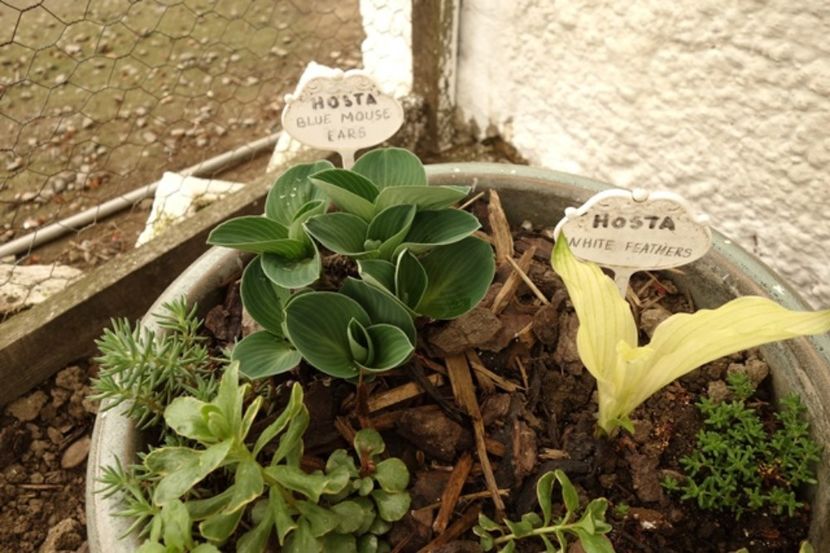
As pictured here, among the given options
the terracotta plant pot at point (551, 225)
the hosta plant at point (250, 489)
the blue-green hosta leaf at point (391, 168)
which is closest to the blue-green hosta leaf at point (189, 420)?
the hosta plant at point (250, 489)

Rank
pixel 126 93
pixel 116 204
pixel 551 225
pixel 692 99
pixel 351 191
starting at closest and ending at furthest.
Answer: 1. pixel 351 191
2. pixel 551 225
3. pixel 692 99
4. pixel 116 204
5. pixel 126 93

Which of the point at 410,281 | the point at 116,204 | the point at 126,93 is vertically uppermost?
the point at 410,281

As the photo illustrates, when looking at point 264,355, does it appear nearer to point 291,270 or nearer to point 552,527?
point 291,270

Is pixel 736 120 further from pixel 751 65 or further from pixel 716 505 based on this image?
pixel 716 505

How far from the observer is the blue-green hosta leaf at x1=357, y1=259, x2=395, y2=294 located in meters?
0.77

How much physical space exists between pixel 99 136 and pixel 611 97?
1378 millimetres

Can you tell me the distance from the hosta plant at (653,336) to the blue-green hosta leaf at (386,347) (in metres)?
0.18

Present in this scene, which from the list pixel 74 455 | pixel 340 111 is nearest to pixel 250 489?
pixel 340 111

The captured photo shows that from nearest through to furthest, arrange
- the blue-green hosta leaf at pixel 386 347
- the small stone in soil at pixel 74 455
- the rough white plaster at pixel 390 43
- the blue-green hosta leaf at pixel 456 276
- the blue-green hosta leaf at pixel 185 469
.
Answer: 1. the blue-green hosta leaf at pixel 185 469
2. the blue-green hosta leaf at pixel 386 347
3. the blue-green hosta leaf at pixel 456 276
4. the small stone in soil at pixel 74 455
5. the rough white plaster at pixel 390 43

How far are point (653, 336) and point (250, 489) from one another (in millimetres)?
442

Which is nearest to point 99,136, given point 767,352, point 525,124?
point 525,124

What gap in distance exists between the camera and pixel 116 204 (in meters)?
1.73

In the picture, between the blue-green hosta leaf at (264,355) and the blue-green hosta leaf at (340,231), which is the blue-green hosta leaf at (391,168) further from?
the blue-green hosta leaf at (264,355)

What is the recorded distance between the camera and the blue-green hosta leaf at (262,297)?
83 cm
